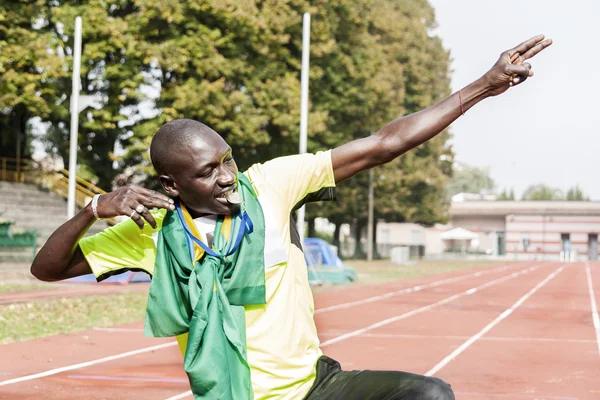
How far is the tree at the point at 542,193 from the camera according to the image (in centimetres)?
10338

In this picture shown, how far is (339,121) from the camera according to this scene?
3769cm

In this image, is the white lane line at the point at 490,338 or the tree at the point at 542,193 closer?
the white lane line at the point at 490,338

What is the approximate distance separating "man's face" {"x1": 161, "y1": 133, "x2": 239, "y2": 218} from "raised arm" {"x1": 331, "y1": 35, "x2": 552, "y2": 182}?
368mm

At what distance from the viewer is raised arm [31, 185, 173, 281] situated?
286cm

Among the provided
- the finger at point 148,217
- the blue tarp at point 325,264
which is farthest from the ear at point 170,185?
the blue tarp at point 325,264

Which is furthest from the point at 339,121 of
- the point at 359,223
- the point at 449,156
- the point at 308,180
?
the point at 308,180

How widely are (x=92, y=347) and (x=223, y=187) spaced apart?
9342mm

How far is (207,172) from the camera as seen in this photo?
2828 millimetres

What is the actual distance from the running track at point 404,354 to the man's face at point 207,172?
5688 mm

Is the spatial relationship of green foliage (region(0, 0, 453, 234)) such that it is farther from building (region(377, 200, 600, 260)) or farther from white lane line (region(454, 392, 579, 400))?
building (region(377, 200, 600, 260))

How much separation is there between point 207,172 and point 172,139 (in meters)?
0.15

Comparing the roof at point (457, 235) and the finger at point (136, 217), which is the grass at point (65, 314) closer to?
the finger at point (136, 217)

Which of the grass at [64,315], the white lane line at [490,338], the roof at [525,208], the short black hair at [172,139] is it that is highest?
the roof at [525,208]

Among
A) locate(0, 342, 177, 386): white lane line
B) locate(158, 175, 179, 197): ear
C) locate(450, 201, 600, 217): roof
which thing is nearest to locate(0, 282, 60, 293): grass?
locate(0, 342, 177, 386): white lane line
